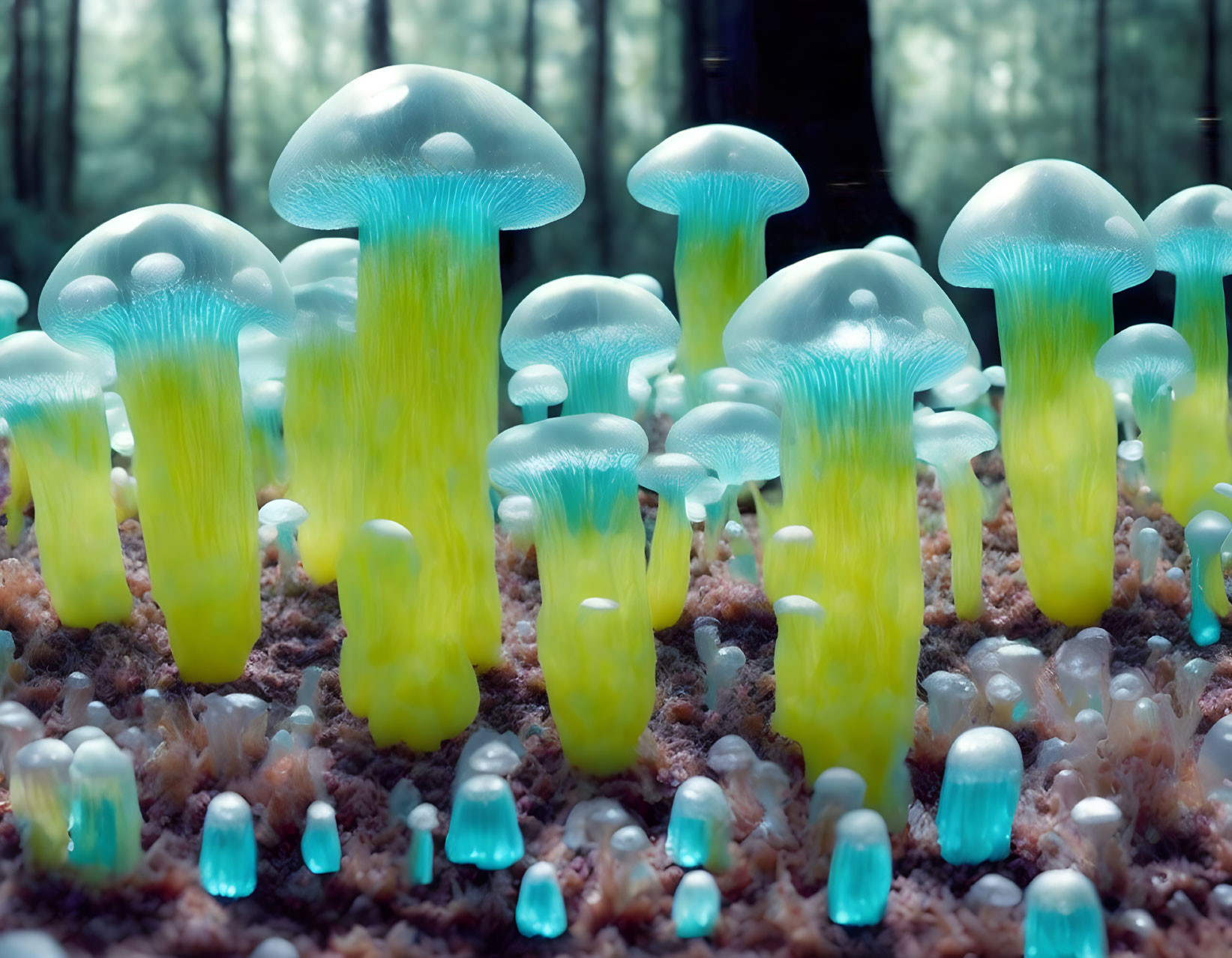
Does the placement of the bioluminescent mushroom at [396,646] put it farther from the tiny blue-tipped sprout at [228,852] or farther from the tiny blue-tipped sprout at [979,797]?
the tiny blue-tipped sprout at [979,797]

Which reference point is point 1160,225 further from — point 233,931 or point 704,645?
point 233,931

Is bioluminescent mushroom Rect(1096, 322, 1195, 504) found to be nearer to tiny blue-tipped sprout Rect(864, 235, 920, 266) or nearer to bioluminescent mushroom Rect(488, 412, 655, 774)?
tiny blue-tipped sprout Rect(864, 235, 920, 266)

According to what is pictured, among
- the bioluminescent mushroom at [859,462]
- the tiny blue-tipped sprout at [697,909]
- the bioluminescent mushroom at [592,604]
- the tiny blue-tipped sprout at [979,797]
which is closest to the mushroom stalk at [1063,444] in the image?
the bioluminescent mushroom at [859,462]

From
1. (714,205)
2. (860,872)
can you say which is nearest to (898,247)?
(714,205)

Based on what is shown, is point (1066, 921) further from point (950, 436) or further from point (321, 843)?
point (950, 436)

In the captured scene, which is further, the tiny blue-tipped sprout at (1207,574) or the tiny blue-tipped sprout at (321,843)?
the tiny blue-tipped sprout at (1207,574)
